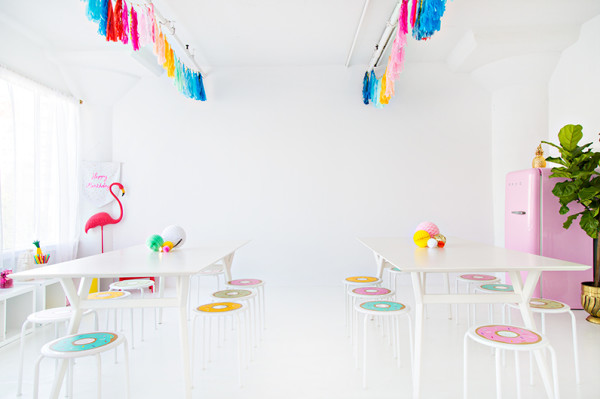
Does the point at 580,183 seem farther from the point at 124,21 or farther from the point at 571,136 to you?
the point at 124,21

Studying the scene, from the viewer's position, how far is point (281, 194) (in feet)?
18.6

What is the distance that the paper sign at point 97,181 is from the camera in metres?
5.45

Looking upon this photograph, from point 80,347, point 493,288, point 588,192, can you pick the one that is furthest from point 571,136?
point 80,347

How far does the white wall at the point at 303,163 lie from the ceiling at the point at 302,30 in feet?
1.32

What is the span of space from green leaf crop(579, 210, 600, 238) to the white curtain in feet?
17.1

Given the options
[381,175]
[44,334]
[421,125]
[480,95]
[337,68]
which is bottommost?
[44,334]

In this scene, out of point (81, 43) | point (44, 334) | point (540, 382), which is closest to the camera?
point (540, 382)

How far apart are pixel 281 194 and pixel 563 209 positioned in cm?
323

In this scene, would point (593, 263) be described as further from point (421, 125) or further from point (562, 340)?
point (421, 125)

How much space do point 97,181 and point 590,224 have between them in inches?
217

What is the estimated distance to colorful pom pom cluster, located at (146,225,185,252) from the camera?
308 centimetres

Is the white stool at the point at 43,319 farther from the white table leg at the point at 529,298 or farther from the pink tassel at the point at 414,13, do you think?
the pink tassel at the point at 414,13

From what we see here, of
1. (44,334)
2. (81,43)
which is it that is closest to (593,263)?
(44,334)

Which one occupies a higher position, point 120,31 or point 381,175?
point 120,31
